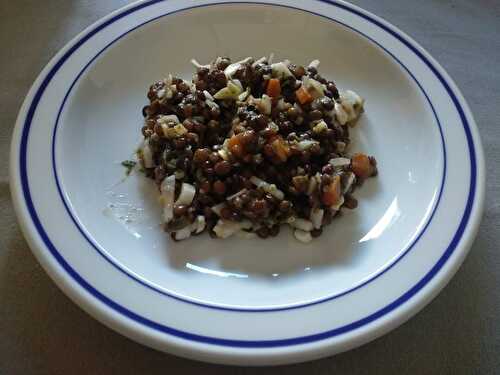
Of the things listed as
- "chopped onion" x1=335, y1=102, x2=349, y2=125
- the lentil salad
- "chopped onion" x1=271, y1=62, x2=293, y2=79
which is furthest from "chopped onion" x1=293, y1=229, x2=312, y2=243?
"chopped onion" x1=271, y1=62, x2=293, y2=79

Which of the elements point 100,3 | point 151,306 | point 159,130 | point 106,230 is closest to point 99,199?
point 106,230

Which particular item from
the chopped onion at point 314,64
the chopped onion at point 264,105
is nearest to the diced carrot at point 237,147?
the chopped onion at point 264,105

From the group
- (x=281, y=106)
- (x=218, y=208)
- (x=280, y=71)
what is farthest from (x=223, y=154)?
(x=280, y=71)

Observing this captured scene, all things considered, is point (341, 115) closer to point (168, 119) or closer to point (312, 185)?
point (312, 185)

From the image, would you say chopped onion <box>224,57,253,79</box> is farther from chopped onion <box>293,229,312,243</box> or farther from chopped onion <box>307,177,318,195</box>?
chopped onion <box>293,229,312,243</box>

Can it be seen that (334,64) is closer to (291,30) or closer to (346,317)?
(291,30)

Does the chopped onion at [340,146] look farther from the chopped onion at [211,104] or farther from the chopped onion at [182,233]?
the chopped onion at [182,233]
